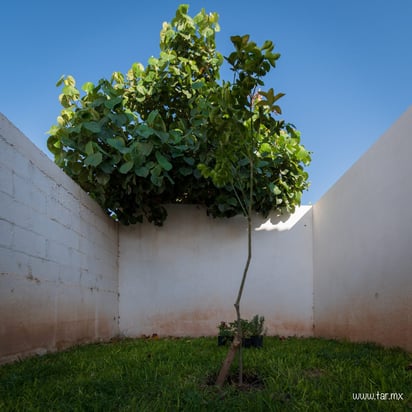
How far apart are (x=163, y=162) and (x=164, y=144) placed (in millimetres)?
183

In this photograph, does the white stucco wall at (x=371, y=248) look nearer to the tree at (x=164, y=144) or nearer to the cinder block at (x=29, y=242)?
the tree at (x=164, y=144)

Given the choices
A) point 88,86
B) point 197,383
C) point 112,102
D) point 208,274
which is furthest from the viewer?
point 208,274

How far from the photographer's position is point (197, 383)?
1.87 m

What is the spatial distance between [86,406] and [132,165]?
8.03 feet

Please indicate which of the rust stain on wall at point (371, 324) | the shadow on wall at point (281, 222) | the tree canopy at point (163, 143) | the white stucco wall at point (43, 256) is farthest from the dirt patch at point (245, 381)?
the shadow on wall at point (281, 222)

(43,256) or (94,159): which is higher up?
(94,159)

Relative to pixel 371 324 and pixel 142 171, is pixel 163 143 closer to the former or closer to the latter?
pixel 142 171

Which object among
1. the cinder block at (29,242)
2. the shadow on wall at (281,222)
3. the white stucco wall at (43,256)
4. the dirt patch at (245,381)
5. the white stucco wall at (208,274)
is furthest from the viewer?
the shadow on wall at (281,222)

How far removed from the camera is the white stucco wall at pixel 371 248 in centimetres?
285

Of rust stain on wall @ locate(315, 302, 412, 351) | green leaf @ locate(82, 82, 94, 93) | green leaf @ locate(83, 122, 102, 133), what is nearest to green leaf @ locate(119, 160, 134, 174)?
green leaf @ locate(83, 122, 102, 133)

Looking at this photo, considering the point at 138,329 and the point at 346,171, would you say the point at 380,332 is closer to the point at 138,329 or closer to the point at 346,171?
the point at 346,171

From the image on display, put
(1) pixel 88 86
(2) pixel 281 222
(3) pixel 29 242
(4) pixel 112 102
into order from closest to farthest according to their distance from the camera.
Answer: (3) pixel 29 242 < (4) pixel 112 102 < (1) pixel 88 86 < (2) pixel 281 222

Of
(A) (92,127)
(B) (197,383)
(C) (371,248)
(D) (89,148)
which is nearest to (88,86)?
(A) (92,127)

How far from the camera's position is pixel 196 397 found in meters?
1.59
